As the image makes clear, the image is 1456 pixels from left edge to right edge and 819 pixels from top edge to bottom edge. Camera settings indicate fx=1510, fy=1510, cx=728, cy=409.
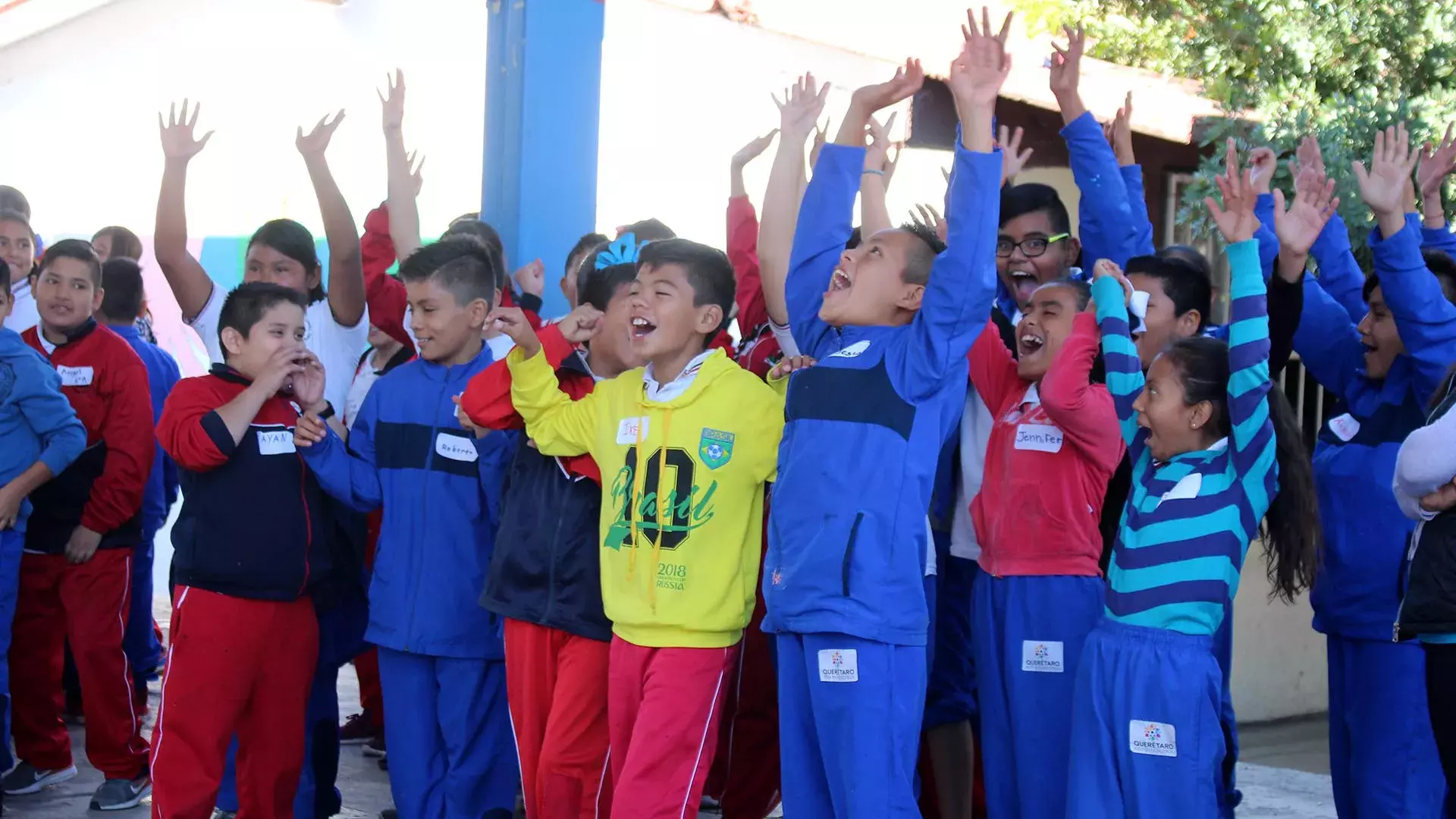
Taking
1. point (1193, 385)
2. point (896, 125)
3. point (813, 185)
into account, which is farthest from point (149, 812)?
point (896, 125)

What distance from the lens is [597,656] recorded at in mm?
4043

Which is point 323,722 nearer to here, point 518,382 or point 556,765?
point 556,765

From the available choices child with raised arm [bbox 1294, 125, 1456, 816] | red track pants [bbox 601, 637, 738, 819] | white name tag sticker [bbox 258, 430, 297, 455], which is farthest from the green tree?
white name tag sticker [bbox 258, 430, 297, 455]

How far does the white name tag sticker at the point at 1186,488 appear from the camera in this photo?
3.61 metres

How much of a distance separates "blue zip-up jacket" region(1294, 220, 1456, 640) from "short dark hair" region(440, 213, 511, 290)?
2.56 metres

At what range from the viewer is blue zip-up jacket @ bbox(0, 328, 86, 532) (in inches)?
199

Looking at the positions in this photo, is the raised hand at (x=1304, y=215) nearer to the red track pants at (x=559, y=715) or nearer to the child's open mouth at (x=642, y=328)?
the child's open mouth at (x=642, y=328)

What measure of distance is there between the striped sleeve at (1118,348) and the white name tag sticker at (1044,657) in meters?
0.60

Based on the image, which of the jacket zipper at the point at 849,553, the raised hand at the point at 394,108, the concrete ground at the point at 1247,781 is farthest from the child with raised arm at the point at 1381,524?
the raised hand at the point at 394,108

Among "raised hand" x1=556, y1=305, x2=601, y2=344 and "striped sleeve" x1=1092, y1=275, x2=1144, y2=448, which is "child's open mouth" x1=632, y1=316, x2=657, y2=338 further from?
"striped sleeve" x1=1092, y1=275, x2=1144, y2=448

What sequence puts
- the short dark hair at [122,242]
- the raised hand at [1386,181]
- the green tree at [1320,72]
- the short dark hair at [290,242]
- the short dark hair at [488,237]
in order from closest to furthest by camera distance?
the raised hand at [1386,181], the short dark hair at [488,237], the short dark hair at [290,242], the green tree at [1320,72], the short dark hair at [122,242]

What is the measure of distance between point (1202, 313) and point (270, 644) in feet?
9.40

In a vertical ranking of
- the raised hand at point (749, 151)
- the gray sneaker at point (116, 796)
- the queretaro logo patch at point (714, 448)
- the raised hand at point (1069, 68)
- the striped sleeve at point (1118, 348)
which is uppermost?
the raised hand at point (1069, 68)

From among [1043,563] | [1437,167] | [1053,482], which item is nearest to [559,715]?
[1043,563]
